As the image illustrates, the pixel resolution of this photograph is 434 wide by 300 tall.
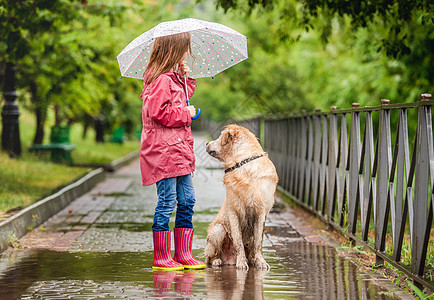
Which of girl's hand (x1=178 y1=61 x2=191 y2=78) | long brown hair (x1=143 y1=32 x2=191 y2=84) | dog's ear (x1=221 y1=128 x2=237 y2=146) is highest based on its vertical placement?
long brown hair (x1=143 y1=32 x2=191 y2=84)

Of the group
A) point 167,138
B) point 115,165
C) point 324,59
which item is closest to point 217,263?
point 167,138

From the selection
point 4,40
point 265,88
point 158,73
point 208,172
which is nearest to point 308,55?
point 265,88

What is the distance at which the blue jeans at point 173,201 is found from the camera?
6.37 metres

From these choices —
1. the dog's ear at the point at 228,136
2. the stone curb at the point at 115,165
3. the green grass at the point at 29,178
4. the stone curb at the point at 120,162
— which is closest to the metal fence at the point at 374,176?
the dog's ear at the point at 228,136

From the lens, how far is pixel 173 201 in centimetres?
643

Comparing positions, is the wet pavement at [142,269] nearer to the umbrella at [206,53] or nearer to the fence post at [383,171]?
the fence post at [383,171]

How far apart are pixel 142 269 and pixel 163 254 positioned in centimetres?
26

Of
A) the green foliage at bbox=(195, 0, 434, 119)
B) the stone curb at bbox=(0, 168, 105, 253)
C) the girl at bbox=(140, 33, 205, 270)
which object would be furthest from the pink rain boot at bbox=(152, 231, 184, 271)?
the green foliage at bbox=(195, 0, 434, 119)

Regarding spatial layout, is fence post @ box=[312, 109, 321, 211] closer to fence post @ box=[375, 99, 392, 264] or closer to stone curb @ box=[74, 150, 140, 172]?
fence post @ box=[375, 99, 392, 264]

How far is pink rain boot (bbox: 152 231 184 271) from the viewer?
21.2ft

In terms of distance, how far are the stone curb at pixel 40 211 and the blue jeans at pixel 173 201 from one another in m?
2.31

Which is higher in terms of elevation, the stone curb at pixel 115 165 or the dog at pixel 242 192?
the dog at pixel 242 192

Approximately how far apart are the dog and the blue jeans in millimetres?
352

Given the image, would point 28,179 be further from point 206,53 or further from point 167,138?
point 167,138
